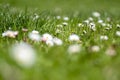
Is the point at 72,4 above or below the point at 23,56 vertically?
below

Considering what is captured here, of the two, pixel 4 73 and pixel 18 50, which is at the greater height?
pixel 18 50

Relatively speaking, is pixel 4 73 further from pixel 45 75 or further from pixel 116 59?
pixel 116 59

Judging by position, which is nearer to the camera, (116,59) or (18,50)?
(18,50)

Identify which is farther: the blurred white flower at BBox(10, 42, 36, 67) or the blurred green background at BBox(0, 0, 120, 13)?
the blurred green background at BBox(0, 0, 120, 13)

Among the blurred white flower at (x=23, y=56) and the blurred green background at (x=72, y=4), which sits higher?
the blurred white flower at (x=23, y=56)

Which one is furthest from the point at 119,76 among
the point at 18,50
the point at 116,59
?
the point at 18,50

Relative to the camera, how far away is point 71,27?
7145 millimetres

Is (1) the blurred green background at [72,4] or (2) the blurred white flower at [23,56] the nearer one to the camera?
(2) the blurred white flower at [23,56]

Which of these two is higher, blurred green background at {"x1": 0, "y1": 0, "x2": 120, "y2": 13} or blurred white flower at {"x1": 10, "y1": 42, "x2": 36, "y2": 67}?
blurred white flower at {"x1": 10, "y1": 42, "x2": 36, "y2": 67}

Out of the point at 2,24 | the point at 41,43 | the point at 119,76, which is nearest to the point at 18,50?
the point at 119,76

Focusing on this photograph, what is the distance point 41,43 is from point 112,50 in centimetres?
142

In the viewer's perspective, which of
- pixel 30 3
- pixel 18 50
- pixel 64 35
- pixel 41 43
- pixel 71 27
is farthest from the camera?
pixel 30 3

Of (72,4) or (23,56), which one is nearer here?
(23,56)

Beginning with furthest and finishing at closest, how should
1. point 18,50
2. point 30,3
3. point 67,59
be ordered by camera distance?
1. point 30,3
2. point 67,59
3. point 18,50
